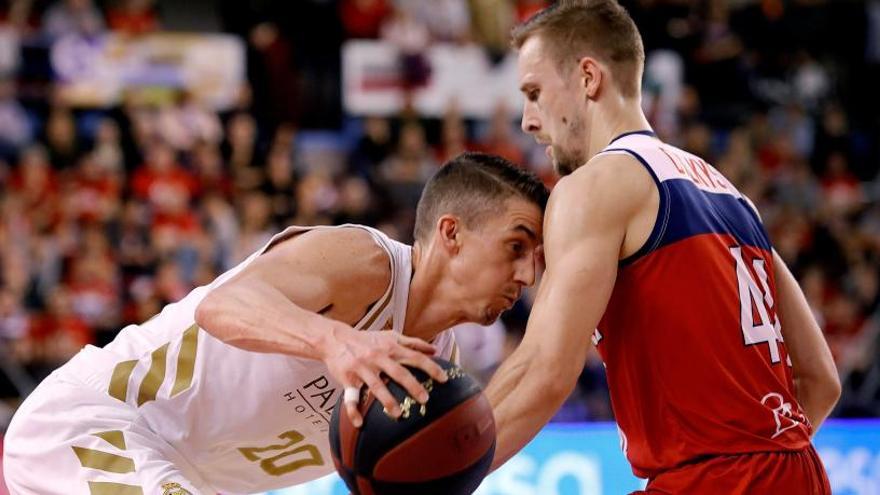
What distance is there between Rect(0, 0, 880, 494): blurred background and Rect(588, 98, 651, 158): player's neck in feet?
18.7

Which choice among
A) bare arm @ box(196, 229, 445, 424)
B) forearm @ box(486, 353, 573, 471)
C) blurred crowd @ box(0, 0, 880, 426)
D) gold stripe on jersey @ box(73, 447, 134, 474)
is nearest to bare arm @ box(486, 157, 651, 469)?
forearm @ box(486, 353, 573, 471)

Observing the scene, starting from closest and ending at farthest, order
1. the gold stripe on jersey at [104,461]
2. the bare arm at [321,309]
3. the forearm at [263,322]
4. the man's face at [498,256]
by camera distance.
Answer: the bare arm at [321,309]
the forearm at [263,322]
the gold stripe on jersey at [104,461]
the man's face at [498,256]

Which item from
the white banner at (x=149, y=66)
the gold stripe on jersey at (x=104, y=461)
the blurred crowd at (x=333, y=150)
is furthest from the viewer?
the white banner at (x=149, y=66)

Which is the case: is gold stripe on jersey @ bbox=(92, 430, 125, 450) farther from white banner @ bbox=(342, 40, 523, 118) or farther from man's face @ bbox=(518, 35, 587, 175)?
white banner @ bbox=(342, 40, 523, 118)

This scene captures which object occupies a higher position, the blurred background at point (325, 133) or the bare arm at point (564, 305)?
the bare arm at point (564, 305)

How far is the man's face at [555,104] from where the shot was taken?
366cm

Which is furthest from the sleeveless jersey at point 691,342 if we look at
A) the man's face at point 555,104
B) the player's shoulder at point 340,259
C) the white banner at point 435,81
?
the white banner at point 435,81

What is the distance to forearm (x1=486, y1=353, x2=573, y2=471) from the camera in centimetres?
308

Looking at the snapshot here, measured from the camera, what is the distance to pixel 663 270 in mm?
3277

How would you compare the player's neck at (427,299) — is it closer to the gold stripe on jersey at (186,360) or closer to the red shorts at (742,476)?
the gold stripe on jersey at (186,360)

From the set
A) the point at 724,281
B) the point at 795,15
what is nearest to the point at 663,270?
the point at 724,281

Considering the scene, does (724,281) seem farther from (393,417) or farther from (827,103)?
(827,103)

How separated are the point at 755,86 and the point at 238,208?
279 inches

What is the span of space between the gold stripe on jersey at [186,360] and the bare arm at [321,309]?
0.47 m
